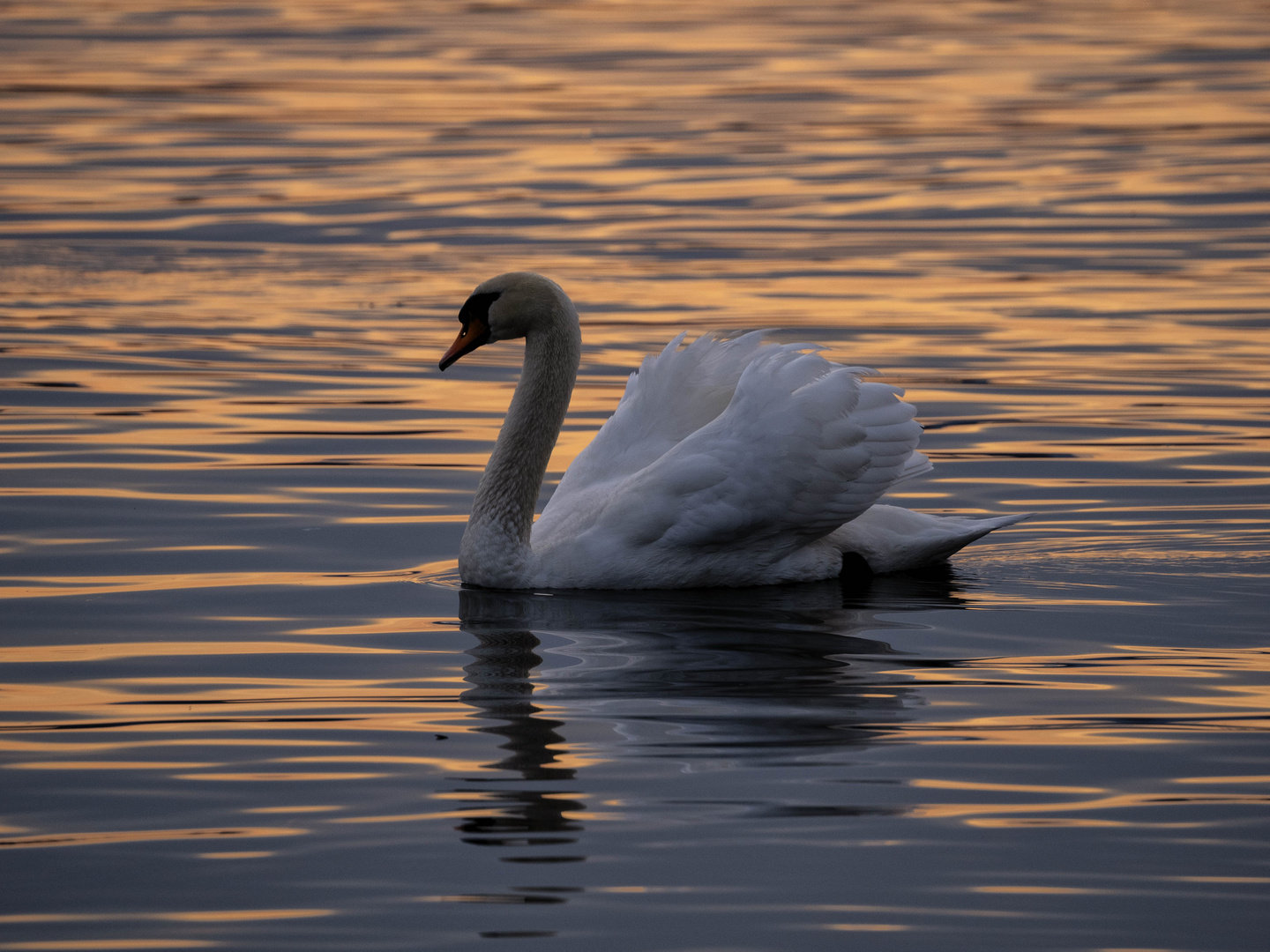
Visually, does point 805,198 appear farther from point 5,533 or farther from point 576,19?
point 576,19

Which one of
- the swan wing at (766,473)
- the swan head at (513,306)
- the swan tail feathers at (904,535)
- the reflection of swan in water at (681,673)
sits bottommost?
the reflection of swan in water at (681,673)

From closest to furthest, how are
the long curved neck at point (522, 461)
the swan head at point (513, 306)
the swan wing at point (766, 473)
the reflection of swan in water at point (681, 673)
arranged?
the reflection of swan in water at point (681, 673)
the swan wing at point (766, 473)
the long curved neck at point (522, 461)
the swan head at point (513, 306)

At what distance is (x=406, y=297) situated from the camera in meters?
15.8

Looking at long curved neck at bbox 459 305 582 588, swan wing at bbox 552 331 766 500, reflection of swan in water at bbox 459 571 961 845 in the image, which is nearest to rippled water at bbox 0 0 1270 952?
reflection of swan in water at bbox 459 571 961 845

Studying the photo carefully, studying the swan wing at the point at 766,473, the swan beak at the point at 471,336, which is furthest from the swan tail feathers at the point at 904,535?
the swan beak at the point at 471,336

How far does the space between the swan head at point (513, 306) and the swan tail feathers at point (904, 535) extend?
1.52 metres

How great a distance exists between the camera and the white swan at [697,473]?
8516 millimetres

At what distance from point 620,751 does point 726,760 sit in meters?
0.33

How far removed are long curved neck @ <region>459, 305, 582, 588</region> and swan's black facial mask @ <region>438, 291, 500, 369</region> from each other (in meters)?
0.20

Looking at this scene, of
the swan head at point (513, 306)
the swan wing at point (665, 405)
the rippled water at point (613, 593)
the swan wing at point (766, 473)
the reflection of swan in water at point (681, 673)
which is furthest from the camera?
the swan wing at point (665, 405)

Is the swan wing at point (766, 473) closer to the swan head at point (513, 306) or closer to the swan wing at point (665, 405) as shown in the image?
the swan wing at point (665, 405)

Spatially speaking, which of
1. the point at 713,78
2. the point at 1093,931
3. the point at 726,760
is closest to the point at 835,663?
the point at 726,760

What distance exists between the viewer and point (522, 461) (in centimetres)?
920

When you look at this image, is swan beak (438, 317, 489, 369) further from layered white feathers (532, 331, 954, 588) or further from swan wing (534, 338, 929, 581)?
swan wing (534, 338, 929, 581)
